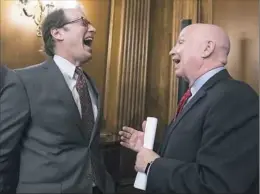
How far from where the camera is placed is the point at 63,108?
1040mm

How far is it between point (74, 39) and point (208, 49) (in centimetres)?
44

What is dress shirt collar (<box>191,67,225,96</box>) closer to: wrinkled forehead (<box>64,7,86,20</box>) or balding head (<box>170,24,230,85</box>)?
A: balding head (<box>170,24,230,85</box>)

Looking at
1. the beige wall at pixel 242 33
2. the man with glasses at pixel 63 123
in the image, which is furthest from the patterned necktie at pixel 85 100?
the beige wall at pixel 242 33

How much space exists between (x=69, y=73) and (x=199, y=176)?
0.53 m

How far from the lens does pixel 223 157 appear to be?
90cm

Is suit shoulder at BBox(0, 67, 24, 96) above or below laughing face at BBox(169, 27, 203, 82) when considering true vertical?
below

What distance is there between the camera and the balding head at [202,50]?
1079 millimetres

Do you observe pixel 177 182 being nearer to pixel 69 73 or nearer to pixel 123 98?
pixel 69 73

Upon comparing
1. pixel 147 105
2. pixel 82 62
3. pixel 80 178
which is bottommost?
pixel 80 178

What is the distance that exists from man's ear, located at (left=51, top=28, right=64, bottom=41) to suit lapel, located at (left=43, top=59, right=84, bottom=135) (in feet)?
0.42

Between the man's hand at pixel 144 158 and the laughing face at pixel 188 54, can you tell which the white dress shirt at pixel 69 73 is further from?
the laughing face at pixel 188 54

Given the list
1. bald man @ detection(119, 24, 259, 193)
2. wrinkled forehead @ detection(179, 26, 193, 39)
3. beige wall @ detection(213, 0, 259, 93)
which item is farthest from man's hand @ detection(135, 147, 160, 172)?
beige wall @ detection(213, 0, 259, 93)

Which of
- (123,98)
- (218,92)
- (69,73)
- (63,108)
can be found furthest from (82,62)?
(218,92)

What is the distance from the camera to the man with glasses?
3.33ft
